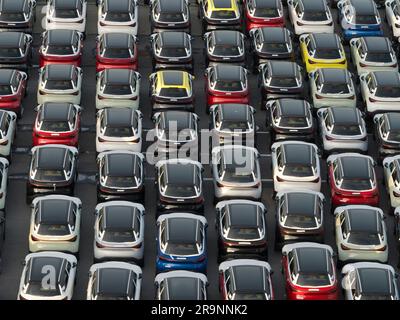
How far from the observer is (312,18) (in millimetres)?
71125

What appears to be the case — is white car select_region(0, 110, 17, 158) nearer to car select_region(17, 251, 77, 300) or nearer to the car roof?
car select_region(17, 251, 77, 300)

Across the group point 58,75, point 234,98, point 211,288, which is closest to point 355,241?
point 211,288

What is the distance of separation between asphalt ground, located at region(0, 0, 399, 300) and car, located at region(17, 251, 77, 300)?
1.31 metres

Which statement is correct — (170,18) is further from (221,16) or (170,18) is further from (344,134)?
(344,134)

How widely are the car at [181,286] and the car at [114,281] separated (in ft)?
2.29

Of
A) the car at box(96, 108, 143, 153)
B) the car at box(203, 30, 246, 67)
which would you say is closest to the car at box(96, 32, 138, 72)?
the car at box(203, 30, 246, 67)

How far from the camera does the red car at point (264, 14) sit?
71.2 meters

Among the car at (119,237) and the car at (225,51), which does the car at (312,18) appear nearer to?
the car at (225,51)

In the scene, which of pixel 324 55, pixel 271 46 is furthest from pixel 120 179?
pixel 324 55

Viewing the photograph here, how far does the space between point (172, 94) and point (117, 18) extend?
637cm

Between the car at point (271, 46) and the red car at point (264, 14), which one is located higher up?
the red car at point (264, 14)

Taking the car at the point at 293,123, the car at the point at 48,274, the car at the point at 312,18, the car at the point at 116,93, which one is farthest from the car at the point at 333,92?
the car at the point at 48,274

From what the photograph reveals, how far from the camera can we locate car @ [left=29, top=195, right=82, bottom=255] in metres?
58.0
